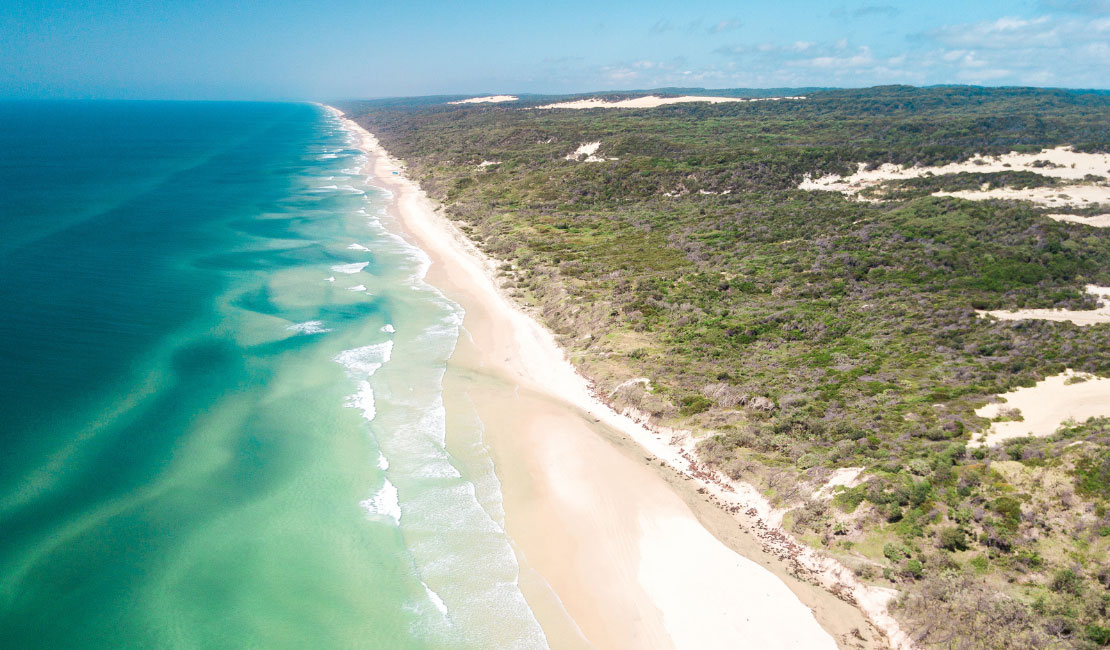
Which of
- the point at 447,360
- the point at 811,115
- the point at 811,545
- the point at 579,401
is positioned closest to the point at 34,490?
the point at 447,360

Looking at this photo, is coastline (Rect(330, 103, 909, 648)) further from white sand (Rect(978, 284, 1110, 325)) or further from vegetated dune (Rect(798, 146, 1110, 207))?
vegetated dune (Rect(798, 146, 1110, 207))

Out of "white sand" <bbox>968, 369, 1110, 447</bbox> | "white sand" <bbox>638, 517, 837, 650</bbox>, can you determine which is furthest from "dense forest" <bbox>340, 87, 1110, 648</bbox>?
"white sand" <bbox>638, 517, 837, 650</bbox>

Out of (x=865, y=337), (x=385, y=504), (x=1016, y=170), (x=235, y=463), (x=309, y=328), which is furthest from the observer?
(x=1016, y=170)

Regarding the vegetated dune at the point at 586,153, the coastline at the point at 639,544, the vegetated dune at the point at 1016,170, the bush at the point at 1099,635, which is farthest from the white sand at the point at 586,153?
the bush at the point at 1099,635

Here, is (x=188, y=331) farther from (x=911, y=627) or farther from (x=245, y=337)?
(x=911, y=627)

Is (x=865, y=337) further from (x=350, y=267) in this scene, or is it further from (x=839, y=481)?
(x=350, y=267)

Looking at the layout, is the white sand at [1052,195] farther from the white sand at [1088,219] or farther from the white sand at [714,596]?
the white sand at [714,596]

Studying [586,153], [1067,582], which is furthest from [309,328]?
[586,153]
